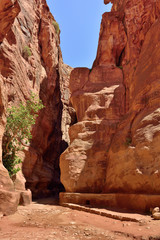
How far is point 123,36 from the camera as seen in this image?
61.0 feet

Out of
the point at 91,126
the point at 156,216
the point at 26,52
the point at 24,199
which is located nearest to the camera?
the point at 156,216

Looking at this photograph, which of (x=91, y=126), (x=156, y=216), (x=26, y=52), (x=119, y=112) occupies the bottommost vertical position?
(x=156, y=216)

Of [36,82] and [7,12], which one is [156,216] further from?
[36,82]

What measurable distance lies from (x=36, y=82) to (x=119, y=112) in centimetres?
1063

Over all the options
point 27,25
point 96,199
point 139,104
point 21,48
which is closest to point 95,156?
point 96,199

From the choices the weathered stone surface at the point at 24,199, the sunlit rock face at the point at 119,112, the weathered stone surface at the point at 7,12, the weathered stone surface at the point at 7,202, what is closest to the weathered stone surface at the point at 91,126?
the sunlit rock face at the point at 119,112

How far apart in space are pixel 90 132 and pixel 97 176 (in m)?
3.34

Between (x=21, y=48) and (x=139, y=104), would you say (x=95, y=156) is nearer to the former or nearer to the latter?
(x=139, y=104)

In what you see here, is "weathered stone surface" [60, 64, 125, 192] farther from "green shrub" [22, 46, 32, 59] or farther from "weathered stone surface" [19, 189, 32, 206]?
"green shrub" [22, 46, 32, 59]

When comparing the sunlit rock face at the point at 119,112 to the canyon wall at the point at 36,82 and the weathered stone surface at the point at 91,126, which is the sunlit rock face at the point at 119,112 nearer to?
the weathered stone surface at the point at 91,126

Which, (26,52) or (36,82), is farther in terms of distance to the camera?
(36,82)

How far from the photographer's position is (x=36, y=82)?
70.2ft

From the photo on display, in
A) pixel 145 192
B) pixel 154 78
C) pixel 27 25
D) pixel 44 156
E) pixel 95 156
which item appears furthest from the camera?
pixel 44 156

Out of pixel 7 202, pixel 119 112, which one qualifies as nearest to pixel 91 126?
pixel 119 112
